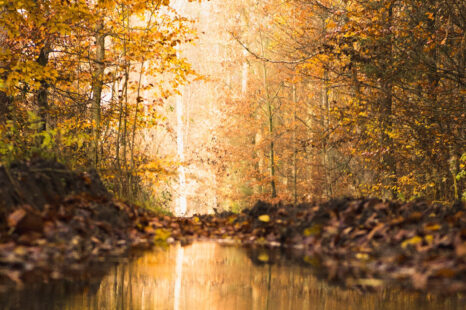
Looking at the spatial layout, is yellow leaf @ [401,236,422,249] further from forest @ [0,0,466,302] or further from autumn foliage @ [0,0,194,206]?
autumn foliage @ [0,0,194,206]

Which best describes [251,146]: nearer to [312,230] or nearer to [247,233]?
[247,233]

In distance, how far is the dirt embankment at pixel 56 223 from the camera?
3.87 metres

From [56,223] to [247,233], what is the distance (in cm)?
285

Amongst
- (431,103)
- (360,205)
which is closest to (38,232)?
(360,205)

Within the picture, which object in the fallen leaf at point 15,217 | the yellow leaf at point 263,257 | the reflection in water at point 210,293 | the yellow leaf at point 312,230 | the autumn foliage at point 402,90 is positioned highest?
the autumn foliage at point 402,90

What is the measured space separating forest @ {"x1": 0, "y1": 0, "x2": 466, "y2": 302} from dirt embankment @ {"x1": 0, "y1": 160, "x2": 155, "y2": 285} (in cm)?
2

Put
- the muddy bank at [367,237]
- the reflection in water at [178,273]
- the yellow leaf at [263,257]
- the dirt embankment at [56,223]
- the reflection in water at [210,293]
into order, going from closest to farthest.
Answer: the reflection in water at [210,293] → the reflection in water at [178,273] → the muddy bank at [367,237] → the dirt embankment at [56,223] → the yellow leaf at [263,257]

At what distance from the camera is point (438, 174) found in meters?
11.9

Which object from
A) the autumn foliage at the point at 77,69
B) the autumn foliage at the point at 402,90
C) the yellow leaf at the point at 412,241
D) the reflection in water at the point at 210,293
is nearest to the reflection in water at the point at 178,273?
the reflection in water at the point at 210,293

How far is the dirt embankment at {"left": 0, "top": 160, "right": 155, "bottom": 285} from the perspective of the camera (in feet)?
12.7

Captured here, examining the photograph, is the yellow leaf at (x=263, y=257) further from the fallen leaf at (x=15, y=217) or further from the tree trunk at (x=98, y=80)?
the tree trunk at (x=98, y=80)

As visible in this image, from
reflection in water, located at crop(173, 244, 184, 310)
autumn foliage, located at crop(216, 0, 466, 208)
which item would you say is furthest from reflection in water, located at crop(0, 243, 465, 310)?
autumn foliage, located at crop(216, 0, 466, 208)

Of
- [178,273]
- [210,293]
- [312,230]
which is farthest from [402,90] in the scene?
[210,293]

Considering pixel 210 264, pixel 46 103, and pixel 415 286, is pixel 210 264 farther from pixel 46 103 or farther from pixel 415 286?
pixel 46 103
